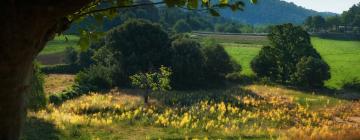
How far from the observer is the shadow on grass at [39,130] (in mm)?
24234

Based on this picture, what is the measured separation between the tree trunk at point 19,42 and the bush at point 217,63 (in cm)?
5162

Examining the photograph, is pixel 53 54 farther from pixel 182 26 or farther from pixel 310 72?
pixel 182 26

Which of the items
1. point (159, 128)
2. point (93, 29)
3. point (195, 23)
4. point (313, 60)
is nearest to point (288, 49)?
point (313, 60)

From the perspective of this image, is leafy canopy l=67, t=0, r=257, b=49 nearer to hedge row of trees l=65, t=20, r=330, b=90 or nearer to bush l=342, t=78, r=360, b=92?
hedge row of trees l=65, t=20, r=330, b=90

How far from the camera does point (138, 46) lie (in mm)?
51656

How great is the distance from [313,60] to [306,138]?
33.2 metres

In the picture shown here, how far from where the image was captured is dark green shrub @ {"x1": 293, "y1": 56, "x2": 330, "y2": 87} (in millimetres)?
55875

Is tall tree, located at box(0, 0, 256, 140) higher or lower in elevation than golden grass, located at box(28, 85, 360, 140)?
higher

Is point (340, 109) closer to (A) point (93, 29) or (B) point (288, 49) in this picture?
(B) point (288, 49)

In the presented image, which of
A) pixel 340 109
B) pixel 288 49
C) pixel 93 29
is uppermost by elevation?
pixel 93 29

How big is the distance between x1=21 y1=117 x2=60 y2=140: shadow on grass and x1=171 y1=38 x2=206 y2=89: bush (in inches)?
918

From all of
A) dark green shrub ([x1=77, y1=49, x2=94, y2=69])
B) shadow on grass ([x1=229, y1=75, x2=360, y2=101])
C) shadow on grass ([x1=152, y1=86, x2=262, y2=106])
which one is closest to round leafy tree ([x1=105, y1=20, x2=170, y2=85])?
shadow on grass ([x1=152, y1=86, x2=262, y2=106])

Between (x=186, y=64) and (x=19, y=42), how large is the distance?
47948mm

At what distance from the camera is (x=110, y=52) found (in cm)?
5281
